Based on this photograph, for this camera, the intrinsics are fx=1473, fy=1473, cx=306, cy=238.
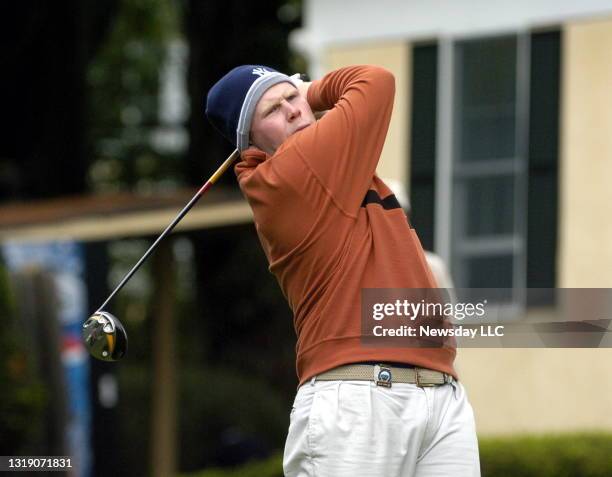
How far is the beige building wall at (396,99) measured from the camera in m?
9.41

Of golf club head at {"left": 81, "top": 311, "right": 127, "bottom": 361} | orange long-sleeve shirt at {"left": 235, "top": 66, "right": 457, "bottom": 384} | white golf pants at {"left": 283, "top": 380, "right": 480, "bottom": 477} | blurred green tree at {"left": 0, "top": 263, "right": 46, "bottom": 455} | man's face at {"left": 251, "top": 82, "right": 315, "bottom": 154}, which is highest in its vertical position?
man's face at {"left": 251, "top": 82, "right": 315, "bottom": 154}

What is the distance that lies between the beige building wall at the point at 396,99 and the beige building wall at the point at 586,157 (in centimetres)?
106

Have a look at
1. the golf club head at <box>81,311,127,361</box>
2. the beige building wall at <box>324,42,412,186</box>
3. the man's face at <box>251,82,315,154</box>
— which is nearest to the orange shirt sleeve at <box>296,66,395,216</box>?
the man's face at <box>251,82,315,154</box>

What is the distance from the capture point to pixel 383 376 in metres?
3.64

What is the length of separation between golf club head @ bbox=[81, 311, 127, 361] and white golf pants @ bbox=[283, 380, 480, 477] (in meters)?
0.69

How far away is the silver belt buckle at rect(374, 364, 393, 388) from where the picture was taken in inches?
143

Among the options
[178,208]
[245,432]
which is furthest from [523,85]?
[245,432]

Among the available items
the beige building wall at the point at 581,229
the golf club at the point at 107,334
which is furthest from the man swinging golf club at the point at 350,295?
the beige building wall at the point at 581,229

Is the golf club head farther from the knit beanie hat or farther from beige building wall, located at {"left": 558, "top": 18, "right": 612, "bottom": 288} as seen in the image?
beige building wall, located at {"left": 558, "top": 18, "right": 612, "bottom": 288}

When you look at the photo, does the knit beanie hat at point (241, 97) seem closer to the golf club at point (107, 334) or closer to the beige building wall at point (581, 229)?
the golf club at point (107, 334)

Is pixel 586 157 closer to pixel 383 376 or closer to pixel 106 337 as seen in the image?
pixel 106 337

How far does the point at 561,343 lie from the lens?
5020mm

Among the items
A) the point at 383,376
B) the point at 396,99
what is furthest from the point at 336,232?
the point at 396,99

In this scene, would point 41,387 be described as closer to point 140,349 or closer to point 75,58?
point 75,58
